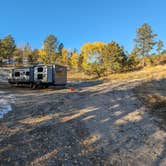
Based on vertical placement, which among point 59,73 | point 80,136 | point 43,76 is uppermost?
point 59,73

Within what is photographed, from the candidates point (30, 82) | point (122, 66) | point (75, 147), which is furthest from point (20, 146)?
point (122, 66)

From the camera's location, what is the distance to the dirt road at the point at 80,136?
5906 mm

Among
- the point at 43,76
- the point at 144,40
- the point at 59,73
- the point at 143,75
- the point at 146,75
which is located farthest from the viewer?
the point at 144,40

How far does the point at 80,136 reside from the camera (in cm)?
757

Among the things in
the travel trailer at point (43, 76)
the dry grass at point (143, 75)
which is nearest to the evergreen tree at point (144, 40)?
the dry grass at point (143, 75)

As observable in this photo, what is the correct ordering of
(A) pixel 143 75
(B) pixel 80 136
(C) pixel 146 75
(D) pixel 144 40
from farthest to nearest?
(D) pixel 144 40, (A) pixel 143 75, (C) pixel 146 75, (B) pixel 80 136

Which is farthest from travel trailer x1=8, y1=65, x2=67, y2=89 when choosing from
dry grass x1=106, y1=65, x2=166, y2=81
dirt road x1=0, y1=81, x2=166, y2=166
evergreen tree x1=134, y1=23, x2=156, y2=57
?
evergreen tree x1=134, y1=23, x2=156, y2=57

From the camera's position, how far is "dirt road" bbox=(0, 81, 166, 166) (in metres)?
5.91

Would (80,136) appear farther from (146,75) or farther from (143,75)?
(143,75)

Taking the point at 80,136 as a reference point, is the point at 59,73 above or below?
above

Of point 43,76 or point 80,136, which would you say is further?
point 43,76

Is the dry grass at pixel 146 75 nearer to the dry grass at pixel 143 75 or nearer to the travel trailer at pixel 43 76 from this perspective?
the dry grass at pixel 143 75

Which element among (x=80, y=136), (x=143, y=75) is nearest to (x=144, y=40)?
(x=143, y=75)

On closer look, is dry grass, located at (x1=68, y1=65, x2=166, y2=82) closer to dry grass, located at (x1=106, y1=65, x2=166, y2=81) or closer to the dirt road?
dry grass, located at (x1=106, y1=65, x2=166, y2=81)
